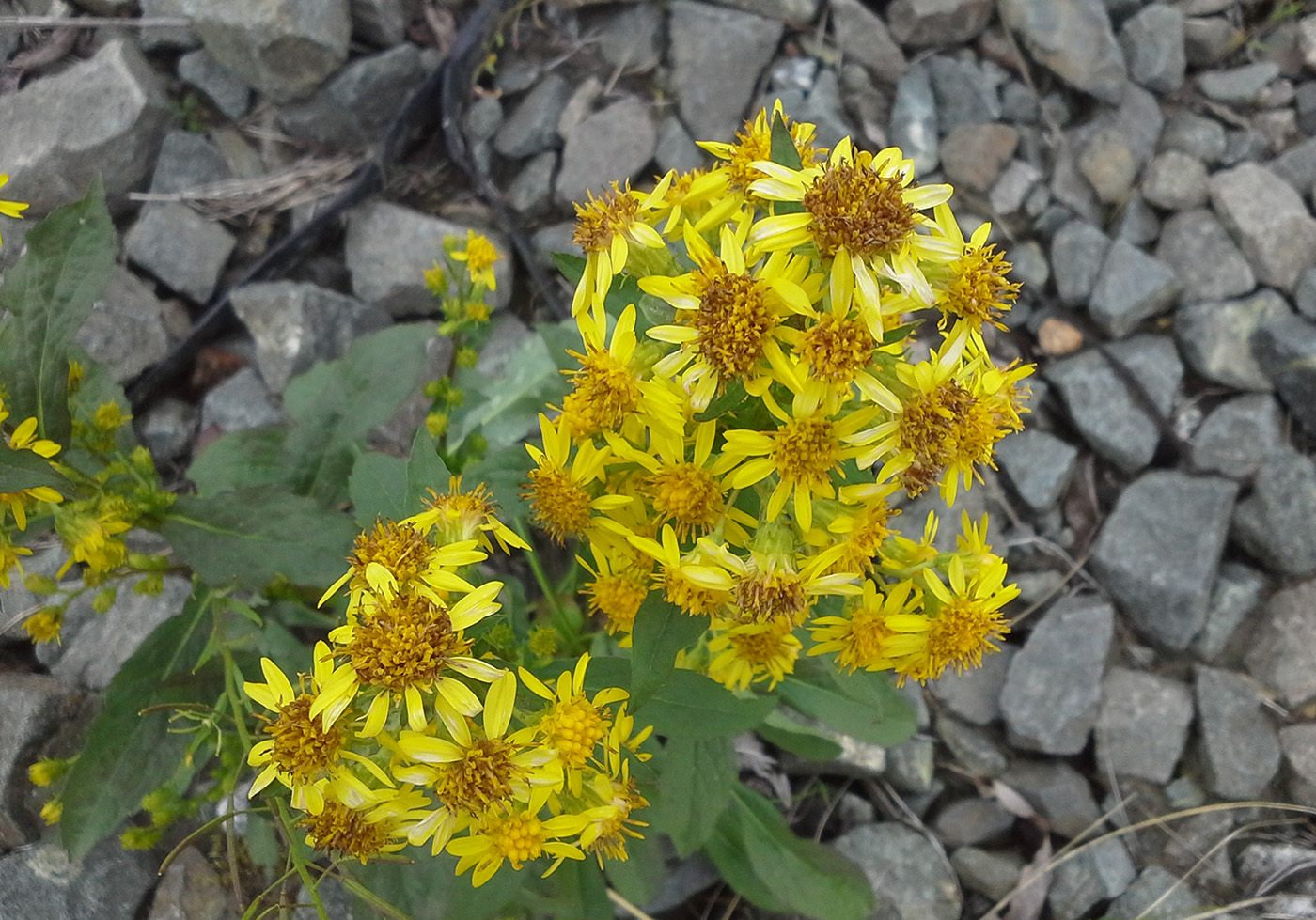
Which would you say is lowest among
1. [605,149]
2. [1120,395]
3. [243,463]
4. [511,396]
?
[1120,395]

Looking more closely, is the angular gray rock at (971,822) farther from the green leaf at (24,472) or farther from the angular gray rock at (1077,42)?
the angular gray rock at (1077,42)

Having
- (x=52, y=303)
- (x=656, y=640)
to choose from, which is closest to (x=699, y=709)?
(x=656, y=640)

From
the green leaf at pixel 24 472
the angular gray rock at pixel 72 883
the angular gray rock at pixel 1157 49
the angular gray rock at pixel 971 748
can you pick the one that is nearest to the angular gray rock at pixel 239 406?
the green leaf at pixel 24 472

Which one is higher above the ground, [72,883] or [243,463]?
[243,463]

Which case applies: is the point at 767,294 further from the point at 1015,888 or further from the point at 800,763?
A: the point at 1015,888

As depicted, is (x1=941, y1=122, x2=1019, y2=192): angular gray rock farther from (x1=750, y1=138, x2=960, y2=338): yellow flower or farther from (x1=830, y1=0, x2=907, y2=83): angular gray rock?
(x1=750, y1=138, x2=960, y2=338): yellow flower

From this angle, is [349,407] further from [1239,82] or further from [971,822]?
[1239,82]

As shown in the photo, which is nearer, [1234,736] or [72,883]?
[72,883]

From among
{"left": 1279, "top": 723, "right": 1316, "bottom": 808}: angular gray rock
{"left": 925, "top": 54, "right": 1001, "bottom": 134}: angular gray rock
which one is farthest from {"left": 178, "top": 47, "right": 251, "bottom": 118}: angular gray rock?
{"left": 1279, "top": 723, "right": 1316, "bottom": 808}: angular gray rock
